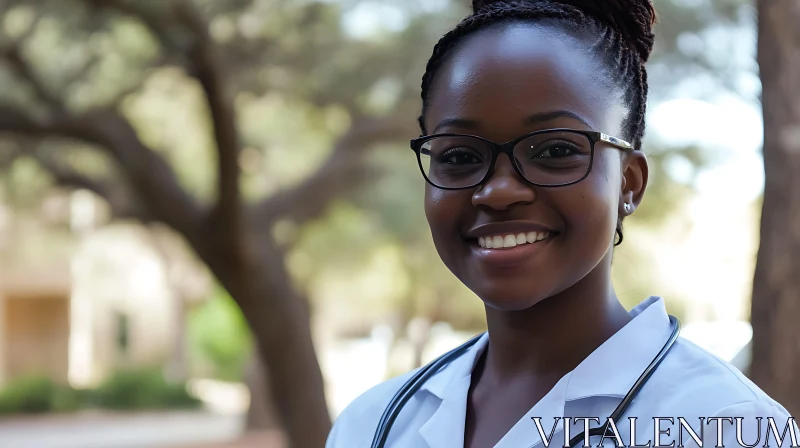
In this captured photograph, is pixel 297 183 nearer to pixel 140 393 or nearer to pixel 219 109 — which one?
pixel 219 109

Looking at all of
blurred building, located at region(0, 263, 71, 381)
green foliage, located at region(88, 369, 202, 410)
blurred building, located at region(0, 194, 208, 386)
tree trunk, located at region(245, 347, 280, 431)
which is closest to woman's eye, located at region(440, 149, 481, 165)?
tree trunk, located at region(245, 347, 280, 431)

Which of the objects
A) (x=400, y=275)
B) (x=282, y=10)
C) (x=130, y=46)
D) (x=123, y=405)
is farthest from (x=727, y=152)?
(x=123, y=405)

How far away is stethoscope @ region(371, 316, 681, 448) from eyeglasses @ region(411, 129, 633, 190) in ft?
0.88

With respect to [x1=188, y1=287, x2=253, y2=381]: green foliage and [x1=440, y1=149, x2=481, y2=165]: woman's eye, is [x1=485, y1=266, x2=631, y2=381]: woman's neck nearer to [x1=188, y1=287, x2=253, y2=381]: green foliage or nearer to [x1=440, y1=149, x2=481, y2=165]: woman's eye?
[x1=440, y1=149, x2=481, y2=165]: woman's eye

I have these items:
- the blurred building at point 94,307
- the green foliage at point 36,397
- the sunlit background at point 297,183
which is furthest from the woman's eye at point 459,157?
the green foliage at point 36,397

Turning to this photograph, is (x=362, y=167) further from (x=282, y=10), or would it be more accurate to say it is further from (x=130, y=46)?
(x=130, y=46)

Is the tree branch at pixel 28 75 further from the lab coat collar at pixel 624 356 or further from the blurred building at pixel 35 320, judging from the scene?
the blurred building at pixel 35 320

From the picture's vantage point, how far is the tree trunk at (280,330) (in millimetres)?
6059

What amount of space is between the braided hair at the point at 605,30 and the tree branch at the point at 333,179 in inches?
206

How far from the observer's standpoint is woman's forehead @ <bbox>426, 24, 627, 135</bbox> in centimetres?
116

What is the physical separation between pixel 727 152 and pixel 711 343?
1.78 metres

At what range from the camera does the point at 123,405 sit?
1578cm

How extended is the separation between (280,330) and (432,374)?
16.4 ft

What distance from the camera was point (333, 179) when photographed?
7352 mm
